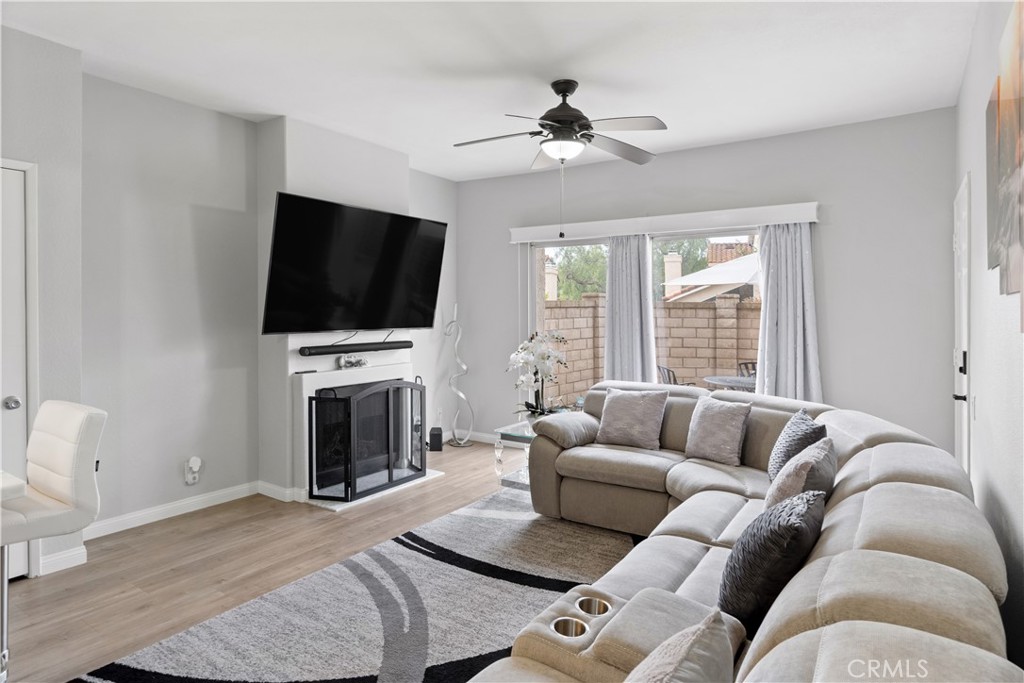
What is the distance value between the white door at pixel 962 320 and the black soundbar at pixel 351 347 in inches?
152

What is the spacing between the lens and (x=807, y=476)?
2.12 m

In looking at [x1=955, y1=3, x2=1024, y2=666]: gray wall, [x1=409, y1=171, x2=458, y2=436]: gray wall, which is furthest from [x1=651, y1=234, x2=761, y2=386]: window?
[x1=409, y1=171, x2=458, y2=436]: gray wall

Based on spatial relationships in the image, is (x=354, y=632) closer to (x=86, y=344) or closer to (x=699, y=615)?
(x=699, y=615)

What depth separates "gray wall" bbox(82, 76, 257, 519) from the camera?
359 cm

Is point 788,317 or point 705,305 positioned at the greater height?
point 705,305

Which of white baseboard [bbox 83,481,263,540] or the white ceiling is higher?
the white ceiling

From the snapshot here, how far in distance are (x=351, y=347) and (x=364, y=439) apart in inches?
28.4

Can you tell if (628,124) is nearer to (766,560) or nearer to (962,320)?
(962,320)

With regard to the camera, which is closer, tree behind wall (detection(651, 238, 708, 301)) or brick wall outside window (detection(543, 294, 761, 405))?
brick wall outside window (detection(543, 294, 761, 405))

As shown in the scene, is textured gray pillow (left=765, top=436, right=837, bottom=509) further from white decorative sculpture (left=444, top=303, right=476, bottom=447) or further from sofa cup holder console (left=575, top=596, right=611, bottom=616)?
white decorative sculpture (left=444, top=303, right=476, bottom=447)

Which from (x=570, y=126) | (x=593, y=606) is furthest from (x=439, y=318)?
(x=593, y=606)

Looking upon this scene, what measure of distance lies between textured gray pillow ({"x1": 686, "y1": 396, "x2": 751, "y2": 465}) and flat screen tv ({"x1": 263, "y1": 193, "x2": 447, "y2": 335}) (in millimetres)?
2515

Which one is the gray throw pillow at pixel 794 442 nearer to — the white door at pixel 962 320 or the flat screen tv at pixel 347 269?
the white door at pixel 962 320

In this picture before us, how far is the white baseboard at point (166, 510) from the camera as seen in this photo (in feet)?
11.7
